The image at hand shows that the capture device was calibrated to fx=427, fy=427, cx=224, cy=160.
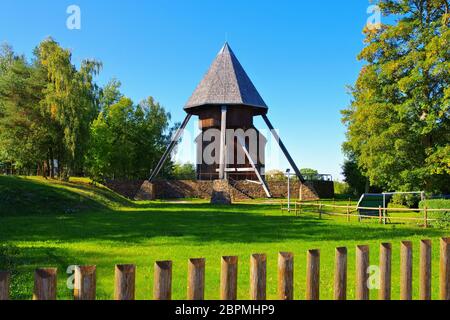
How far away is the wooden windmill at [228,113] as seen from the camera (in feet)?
138

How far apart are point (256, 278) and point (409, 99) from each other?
21.6m

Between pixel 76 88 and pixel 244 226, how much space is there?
2109 centimetres

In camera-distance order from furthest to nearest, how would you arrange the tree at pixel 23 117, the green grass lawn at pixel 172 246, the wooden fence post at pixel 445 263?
the tree at pixel 23 117, the green grass lawn at pixel 172 246, the wooden fence post at pixel 445 263

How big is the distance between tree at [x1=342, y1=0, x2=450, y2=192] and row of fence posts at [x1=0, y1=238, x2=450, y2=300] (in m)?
18.8

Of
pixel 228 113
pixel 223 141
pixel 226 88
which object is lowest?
pixel 223 141

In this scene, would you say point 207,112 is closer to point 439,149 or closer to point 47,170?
point 47,170

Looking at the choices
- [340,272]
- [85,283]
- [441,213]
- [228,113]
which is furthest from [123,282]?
[228,113]

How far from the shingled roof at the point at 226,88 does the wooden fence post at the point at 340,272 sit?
1528 inches

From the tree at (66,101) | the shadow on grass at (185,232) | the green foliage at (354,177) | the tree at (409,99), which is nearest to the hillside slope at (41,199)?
the shadow on grass at (185,232)

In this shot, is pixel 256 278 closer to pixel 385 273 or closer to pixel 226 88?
pixel 385 273

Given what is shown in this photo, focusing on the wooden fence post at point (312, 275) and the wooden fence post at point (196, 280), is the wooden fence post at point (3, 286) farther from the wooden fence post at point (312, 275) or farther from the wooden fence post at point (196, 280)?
the wooden fence post at point (312, 275)

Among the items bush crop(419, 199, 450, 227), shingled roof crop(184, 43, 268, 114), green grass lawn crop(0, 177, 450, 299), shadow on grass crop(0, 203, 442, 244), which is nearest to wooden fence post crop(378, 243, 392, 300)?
green grass lawn crop(0, 177, 450, 299)

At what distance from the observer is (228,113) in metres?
42.8

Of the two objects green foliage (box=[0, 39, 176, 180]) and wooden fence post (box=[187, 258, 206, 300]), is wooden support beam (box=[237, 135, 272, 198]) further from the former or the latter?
wooden fence post (box=[187, 258, 206, 300])
